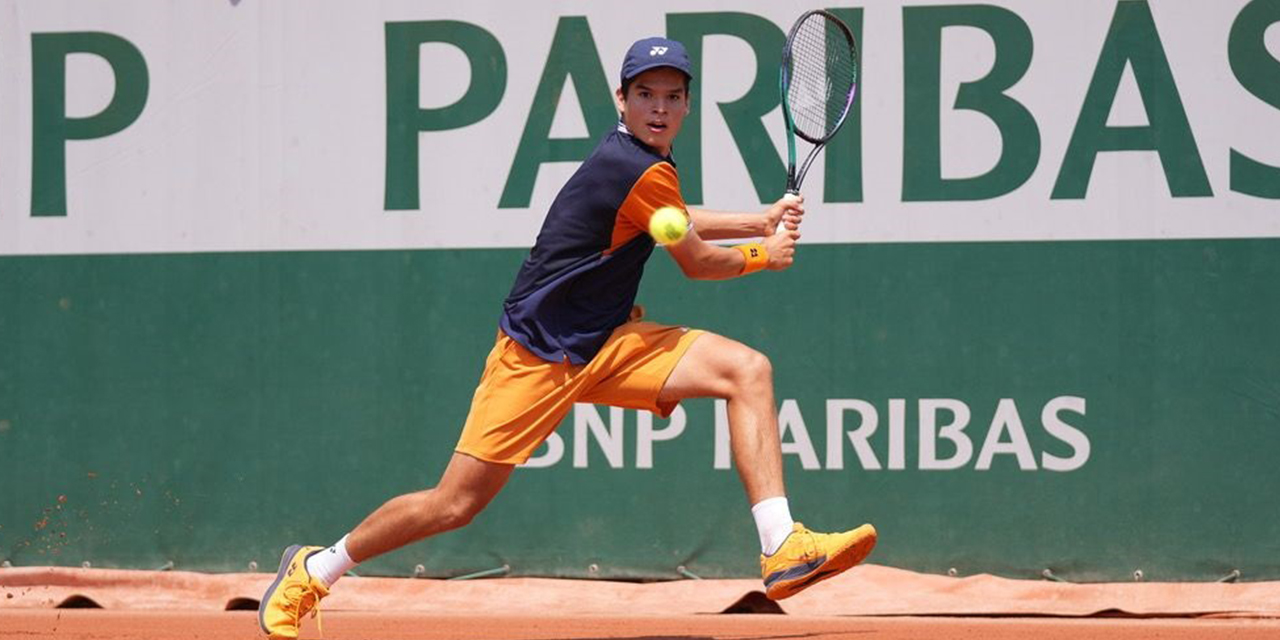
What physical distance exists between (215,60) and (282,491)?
1603 millimetres

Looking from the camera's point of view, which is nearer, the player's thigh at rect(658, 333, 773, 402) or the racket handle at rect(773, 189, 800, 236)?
the player's thigh at rect(658, 333, 773, 402)

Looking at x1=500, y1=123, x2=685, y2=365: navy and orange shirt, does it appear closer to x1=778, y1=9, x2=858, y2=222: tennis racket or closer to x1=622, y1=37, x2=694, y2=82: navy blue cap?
x1=622, y1=37, x2=694, y2=82: navy blue cap

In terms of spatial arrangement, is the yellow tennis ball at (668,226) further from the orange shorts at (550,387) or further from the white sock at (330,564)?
the white sock at (330,564)

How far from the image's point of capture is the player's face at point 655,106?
4.61 m

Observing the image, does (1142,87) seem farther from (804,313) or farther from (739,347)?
(739,347)

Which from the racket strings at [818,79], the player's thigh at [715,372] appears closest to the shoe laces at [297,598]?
the player's thigh at [715,372]

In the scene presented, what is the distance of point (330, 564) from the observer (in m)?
4.80

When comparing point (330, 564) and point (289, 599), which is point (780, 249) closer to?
point (330, 564)

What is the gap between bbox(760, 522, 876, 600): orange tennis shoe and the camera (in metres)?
4.36

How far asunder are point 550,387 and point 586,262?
337 mm

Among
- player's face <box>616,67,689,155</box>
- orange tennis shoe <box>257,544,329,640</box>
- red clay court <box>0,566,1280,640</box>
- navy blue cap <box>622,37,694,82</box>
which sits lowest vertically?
red clay court <box>0,566,1280,640</box>

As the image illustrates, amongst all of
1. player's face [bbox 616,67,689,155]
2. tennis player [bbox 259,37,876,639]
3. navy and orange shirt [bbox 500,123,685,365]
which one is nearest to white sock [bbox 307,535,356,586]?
tennis player [bbox 259,37,876,639]

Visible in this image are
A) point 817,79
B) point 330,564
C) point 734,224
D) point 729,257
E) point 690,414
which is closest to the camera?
point 729,257

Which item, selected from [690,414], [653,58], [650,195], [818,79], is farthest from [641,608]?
[653,58]
